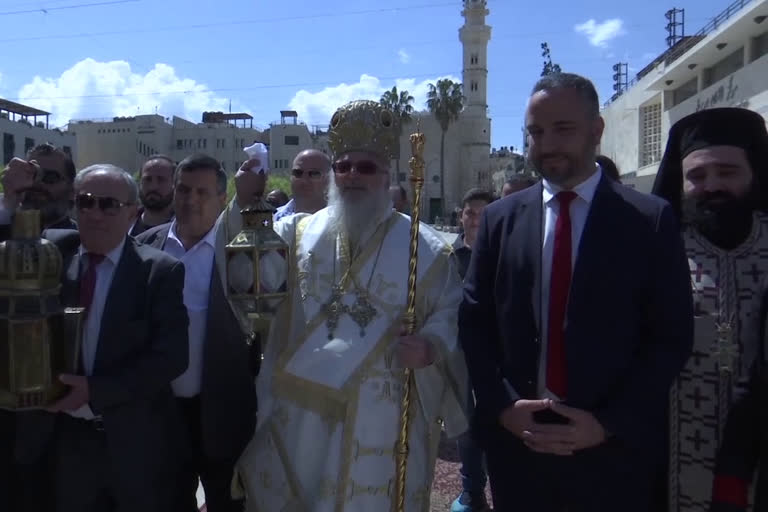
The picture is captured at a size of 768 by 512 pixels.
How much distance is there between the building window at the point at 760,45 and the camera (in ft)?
81.4

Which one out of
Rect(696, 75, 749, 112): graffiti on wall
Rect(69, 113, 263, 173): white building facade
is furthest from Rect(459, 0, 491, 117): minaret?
Rect(696, 75, 749, 112): graffiti on wall

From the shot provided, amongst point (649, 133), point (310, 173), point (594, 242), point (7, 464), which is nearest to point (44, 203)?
point (7, 464)

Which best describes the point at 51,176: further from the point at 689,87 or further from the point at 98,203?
the point at 689,87

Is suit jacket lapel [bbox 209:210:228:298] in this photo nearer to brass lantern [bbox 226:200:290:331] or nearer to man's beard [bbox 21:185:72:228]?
brass lantern [bbox 226:200:290:331]

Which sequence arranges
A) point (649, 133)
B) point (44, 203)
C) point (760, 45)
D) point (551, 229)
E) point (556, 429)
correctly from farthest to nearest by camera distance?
point (649, 133)
point (760, 45)
point (44, 203)
point (551, 229)
point (556, 429)

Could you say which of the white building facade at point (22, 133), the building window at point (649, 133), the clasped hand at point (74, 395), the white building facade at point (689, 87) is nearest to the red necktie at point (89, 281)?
the clasped hand at point (74, 395)

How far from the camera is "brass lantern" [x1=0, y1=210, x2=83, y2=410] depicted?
97.3 inches

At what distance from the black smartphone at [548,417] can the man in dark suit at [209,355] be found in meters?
1.42

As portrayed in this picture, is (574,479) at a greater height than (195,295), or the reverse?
(195,295)

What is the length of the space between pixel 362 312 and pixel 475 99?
75.1 meters

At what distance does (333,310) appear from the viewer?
3240 mm

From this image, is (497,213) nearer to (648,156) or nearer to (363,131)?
(363,131)

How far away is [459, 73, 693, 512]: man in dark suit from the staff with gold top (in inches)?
19.5

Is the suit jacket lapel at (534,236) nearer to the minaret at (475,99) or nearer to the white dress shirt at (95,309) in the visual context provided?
the white dress shirt at (95,309)
